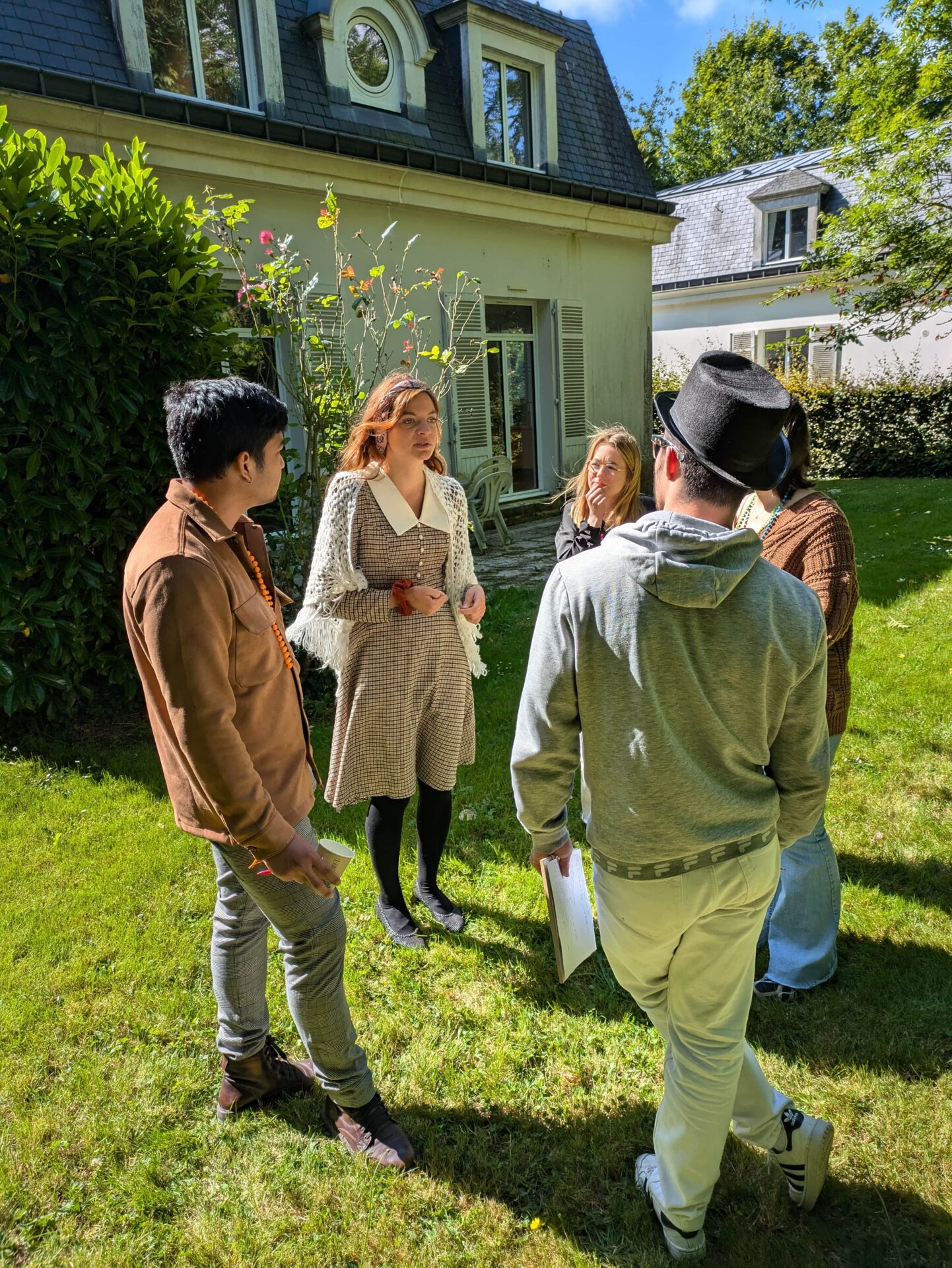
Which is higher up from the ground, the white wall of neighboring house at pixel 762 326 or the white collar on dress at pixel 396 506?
the white wall of neighboring house at pixel 762 326

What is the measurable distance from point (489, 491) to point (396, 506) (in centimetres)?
756

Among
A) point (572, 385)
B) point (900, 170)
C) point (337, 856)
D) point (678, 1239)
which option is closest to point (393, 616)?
point (337, 856)

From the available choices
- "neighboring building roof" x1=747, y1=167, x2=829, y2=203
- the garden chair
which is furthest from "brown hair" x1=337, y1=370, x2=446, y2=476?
"neighboring building roof" x1=747, y1=167, x2=829, y2=203

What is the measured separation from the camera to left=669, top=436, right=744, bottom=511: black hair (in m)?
1.69

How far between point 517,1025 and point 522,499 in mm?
9882

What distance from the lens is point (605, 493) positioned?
3.78 meters

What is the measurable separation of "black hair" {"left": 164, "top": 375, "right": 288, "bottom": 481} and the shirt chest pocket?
1.13 ft

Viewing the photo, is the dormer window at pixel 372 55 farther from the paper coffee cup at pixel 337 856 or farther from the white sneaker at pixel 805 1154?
the white sneaker at pixel 805 1154

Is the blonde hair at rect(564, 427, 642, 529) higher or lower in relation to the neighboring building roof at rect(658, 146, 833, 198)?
lower

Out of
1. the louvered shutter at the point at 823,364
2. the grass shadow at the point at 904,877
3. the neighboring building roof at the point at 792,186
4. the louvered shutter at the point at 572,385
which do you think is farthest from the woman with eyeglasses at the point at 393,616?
the neighboring building roof at the point at 792,186

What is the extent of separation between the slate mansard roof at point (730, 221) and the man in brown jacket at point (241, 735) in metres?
21.4

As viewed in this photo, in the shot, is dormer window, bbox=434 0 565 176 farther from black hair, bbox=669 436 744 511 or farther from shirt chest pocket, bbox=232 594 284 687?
black hair, bbox=669 436 744 511

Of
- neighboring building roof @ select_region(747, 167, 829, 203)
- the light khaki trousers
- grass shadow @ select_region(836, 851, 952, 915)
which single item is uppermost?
neighboring building roof @ select_region(747, 167, 829, 203)

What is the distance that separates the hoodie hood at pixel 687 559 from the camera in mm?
1638
